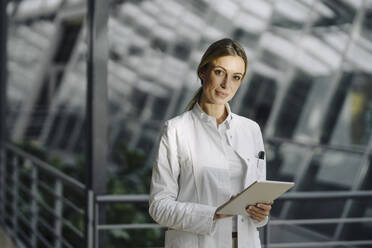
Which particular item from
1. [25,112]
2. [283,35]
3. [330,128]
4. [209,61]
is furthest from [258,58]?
[25,112]

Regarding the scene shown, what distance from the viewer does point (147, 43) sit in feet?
37.0

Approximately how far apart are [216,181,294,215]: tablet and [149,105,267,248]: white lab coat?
8 cm

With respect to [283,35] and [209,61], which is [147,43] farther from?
[209,61]

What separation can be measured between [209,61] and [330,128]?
16.7 feet

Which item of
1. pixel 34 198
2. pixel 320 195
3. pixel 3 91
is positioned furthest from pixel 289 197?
pixel 3 91

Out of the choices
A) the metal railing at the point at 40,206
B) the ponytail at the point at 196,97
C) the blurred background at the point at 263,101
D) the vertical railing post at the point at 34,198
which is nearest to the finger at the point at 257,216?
the ponytail at the point at 196,97

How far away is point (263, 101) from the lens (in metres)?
7.49

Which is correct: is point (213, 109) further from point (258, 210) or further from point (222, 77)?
point (258, 210)

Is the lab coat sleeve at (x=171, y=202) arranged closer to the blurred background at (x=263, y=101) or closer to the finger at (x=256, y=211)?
the finger at (x=256, y=211)

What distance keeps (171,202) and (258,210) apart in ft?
0.98

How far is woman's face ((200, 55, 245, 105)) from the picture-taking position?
151 cm

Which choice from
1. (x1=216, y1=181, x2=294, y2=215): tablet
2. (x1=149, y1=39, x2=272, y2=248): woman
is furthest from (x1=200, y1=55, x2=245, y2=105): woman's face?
(x1=216, y1=181, x2=294, y2=215): tablet

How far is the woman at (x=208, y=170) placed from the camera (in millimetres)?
1475

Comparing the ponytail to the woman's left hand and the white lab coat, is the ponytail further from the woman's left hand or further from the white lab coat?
the woman's left hand
